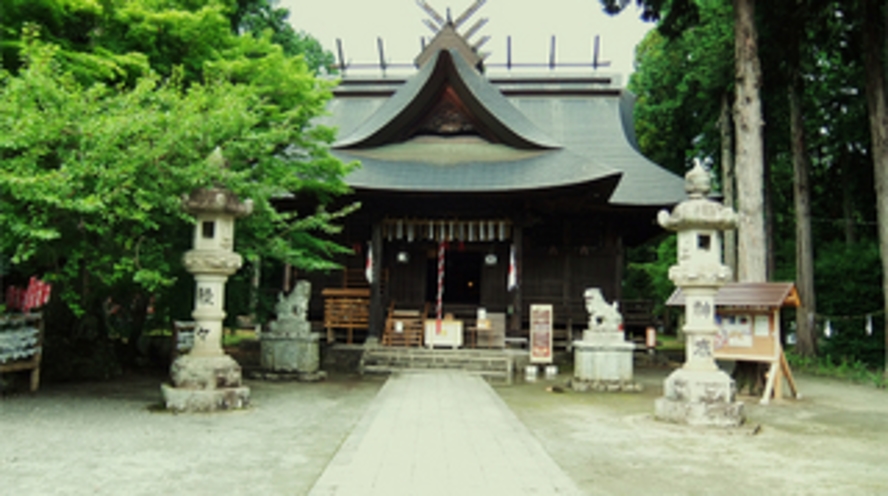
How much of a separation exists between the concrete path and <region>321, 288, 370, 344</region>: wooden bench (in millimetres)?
6714

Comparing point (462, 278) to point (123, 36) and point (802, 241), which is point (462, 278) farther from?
point (123, 36)

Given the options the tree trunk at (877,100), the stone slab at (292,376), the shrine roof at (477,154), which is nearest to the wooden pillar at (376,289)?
the shrine roof at (477,154)

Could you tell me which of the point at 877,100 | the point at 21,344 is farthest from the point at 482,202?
the point at 21,344

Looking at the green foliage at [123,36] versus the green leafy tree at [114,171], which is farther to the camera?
the green foliage at [123,36]

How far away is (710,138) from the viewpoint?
25047 millimetres

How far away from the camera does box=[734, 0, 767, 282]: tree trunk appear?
12.8m

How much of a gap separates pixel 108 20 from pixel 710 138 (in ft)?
72.8

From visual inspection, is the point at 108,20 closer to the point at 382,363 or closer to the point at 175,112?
the point at 175,112

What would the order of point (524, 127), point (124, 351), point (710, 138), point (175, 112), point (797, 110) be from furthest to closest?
point (710, 138), point (797, 110), point (524, 127), point (124, 351), point (175, 112)

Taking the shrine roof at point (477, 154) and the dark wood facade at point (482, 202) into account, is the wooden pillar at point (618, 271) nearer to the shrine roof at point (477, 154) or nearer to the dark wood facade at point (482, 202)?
the dark wood facade at point (482, 202)

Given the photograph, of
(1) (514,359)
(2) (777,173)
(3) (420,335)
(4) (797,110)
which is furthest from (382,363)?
(2) (777,173)

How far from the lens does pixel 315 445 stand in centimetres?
641

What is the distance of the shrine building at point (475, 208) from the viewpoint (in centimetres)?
1545

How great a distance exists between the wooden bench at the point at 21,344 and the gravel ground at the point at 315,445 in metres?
0.41
